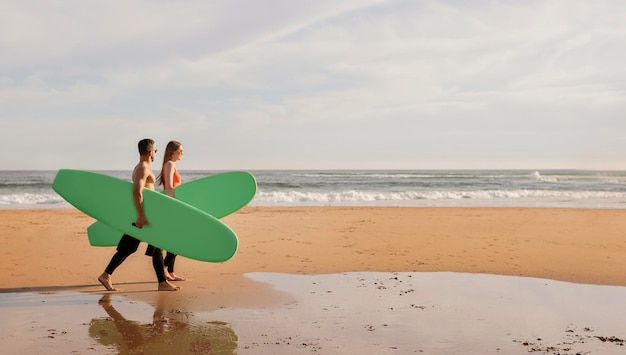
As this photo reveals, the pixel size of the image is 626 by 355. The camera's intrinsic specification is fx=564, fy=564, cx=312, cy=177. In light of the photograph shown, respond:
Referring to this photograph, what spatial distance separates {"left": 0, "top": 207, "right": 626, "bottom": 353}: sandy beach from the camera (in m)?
4.46

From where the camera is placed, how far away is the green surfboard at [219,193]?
6926mm

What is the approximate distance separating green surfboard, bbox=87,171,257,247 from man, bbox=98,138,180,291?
1399mm

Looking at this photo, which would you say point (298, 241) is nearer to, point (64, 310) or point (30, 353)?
point (64, 310)

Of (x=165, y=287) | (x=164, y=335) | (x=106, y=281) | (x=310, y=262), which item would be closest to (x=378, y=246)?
(x=310, y=262)

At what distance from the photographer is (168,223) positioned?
545 centimetres

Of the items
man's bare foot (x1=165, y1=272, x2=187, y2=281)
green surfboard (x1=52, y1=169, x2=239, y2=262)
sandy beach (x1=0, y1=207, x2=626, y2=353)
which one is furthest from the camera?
man's bare foot (x1=165, y1=272, x2=187, y2=281)

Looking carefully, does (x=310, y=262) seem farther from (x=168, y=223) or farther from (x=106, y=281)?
(x=106, y=281)

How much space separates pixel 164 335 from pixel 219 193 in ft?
11.0

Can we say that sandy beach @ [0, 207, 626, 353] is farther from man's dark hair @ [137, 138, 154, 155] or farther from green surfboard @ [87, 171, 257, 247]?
man's dark hair @ [137, 138, 154, 155]

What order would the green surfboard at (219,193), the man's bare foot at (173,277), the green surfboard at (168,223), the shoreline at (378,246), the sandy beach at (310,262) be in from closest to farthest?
the sandy beach at (310,262) → the green surfboard at (168,223) → the man's bare foot at (173,277) → the shoreline at (378,246) → the green surfboard at (219,193)

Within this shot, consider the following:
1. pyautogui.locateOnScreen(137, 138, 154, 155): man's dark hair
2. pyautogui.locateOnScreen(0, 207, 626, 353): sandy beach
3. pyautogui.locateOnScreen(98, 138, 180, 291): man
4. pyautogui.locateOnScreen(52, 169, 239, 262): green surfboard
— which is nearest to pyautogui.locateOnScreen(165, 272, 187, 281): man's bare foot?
pyautogui.locateOnScreen(0, 207, 626, 353): sandy beach

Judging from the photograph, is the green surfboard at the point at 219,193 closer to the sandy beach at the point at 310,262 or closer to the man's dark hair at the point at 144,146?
the sandy beach at the point at 310,262

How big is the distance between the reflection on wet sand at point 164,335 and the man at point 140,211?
933mm

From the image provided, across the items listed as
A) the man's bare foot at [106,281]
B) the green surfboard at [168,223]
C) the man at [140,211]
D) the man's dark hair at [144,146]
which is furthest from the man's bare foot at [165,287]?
the man's dark hair at [144,146]
